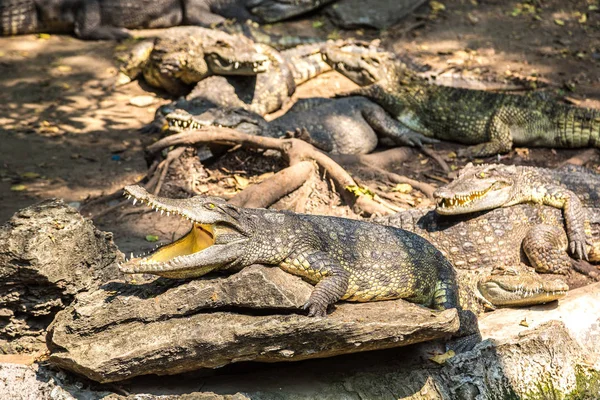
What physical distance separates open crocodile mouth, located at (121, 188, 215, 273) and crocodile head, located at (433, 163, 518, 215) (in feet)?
7.67

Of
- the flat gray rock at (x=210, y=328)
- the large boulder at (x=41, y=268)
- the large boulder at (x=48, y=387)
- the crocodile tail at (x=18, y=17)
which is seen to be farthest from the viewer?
the crocodile tail at (x=18, y=17)

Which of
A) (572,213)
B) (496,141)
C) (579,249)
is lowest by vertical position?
(496,141)

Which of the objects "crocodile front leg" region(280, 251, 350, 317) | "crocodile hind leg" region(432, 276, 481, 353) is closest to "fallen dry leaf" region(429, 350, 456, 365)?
"crocodile hind leg" region(432, 276, 481, 353)

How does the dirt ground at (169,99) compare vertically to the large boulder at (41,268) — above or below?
below

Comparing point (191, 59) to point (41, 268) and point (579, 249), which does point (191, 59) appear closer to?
point (579, 249)

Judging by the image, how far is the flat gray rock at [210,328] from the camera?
385 centimetres

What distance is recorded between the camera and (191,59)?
9.66 meters

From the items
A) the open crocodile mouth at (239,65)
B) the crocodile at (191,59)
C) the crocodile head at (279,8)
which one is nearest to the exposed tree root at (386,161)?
the open crocodile mouth at (239,65)

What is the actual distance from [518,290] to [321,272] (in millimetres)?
1673

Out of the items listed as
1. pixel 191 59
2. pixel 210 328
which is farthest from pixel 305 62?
pixel 210 328

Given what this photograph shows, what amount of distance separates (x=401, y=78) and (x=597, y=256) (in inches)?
160

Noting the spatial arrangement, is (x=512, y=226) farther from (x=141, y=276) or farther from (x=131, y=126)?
(x=131, y=126)

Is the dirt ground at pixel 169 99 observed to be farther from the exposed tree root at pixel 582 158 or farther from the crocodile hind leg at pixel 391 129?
the crocodile hind leg at pixel 391 129

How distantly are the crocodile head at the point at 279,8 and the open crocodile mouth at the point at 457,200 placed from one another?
312 inches
